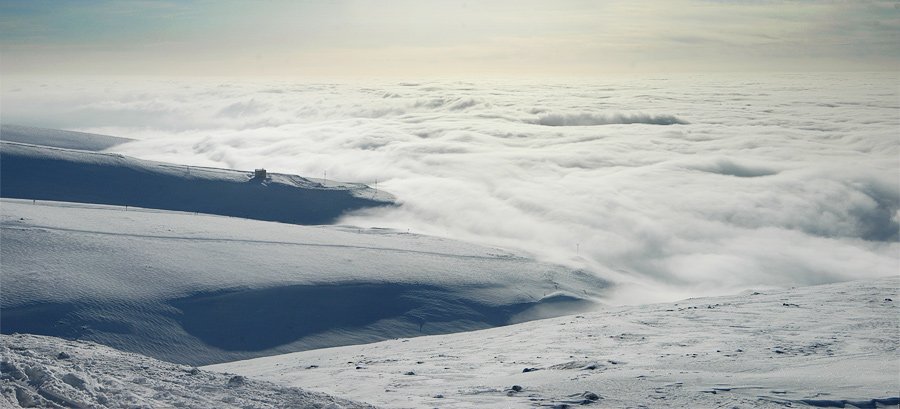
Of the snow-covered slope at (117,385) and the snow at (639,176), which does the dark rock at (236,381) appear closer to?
the snow-covered slope at (117,385)

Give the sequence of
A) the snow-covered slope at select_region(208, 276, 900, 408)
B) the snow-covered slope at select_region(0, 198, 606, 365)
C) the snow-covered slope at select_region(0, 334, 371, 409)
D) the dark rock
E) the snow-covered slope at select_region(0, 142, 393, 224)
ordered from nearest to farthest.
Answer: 1. the snow-covered slope at select_region(0, 334, 371, 409)
2. the dark rock
3. the snow-covered slope at select_region(208, 276, 900, 408)
4. the snow-covered slope at select_region(0, 198, 606, 365)
5. the snow-covered slope at select_region(0, 142, 393, 224)

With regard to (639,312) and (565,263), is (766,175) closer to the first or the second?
(565,263)

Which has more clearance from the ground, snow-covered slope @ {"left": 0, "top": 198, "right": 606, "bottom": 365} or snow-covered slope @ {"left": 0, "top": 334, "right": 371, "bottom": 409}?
snow-covered slope @ {"left": 0, "top": 334, "right": 371, "bottom": 409}

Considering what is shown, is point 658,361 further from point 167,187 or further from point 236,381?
point 167,187

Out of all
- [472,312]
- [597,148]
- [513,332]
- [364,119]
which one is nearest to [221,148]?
[364,119]

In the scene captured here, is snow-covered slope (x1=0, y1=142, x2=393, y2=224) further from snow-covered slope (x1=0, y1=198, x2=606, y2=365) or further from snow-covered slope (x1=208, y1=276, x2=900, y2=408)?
snow-covered slope (x1=208, y1=276, x2=900, y2=408)

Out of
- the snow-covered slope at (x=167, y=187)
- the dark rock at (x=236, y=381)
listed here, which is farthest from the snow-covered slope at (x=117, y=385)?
the snow-covered slope at (x=167, y=187)

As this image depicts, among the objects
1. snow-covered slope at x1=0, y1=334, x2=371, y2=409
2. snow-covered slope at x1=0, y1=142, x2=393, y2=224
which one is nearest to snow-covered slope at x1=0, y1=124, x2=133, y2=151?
snow-covered slope at x1=0, y1=142, x2=393, y2=224
